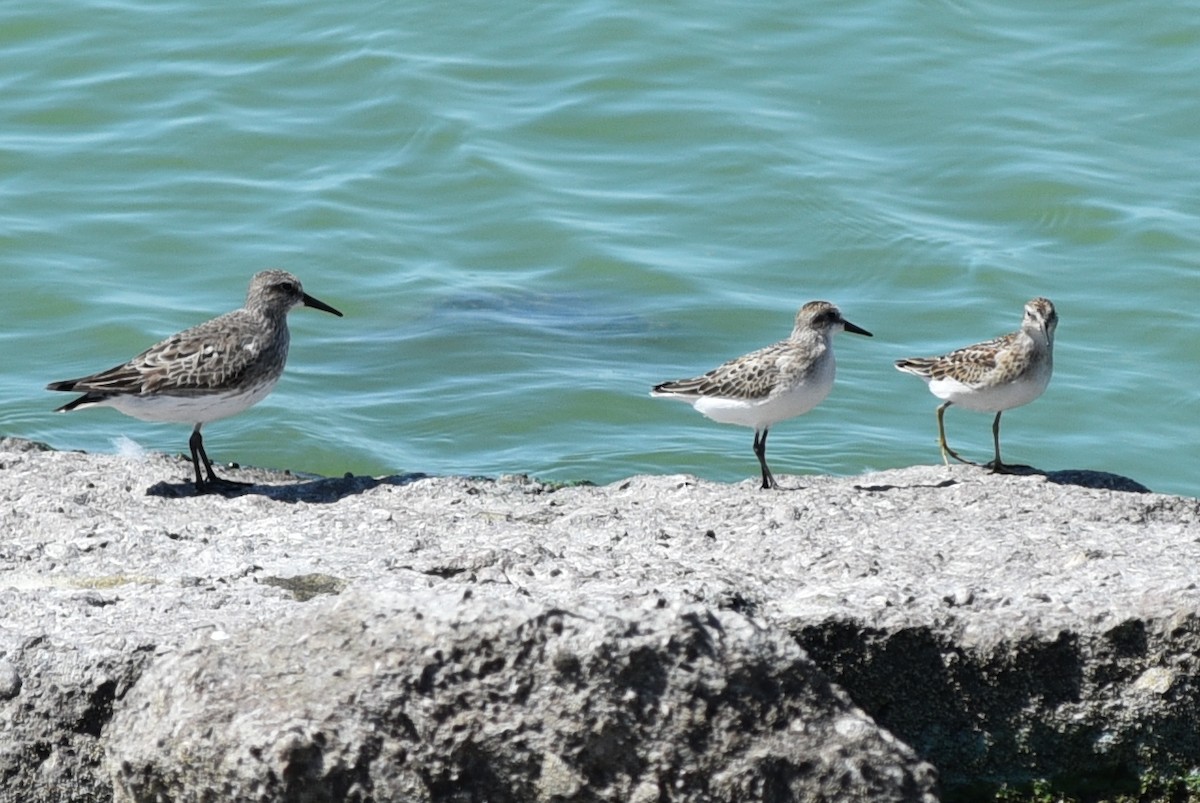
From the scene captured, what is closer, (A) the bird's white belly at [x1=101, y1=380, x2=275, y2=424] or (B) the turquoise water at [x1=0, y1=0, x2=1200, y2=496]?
(A) the bird's white belly at [x1=101, y1=380, x2=275, y2=424]

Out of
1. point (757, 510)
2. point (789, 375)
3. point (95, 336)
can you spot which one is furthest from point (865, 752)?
point (95, 336)

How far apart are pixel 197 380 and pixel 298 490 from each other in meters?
1.02

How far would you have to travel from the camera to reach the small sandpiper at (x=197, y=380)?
29.7 ft

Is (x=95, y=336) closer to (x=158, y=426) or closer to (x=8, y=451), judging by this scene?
(x=158, y=426)

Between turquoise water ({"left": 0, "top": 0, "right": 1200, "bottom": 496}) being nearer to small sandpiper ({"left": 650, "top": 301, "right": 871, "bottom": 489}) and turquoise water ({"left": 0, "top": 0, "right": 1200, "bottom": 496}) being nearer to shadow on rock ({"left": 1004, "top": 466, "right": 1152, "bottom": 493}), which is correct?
small sandpiper ({"left": 650, "top": 301, "right": 871, "bottom": 489})

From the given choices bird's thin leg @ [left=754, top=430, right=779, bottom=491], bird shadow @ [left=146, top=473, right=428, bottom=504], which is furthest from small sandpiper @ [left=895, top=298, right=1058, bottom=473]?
bird shadow @ [left=146, top=473, right=428, bottom=504]

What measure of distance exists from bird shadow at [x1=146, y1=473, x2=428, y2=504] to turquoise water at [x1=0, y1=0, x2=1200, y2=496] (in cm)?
284

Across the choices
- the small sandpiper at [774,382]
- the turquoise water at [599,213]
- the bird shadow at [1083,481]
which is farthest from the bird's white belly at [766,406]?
the turquoise water at [599,213]

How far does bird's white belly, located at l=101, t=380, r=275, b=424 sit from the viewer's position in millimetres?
9078

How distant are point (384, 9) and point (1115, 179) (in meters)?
8.77

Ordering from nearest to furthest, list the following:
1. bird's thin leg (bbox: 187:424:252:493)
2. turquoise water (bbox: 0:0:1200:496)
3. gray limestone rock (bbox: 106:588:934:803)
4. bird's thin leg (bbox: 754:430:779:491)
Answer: gray limestone rock (bbox: 106:588:934:803)
bird's thin leg (bbox: 187:424:252:493)
bird's thin leg (bbox: 754:430:779:491)
turquoise water (bbox: 0:0:1200:496)

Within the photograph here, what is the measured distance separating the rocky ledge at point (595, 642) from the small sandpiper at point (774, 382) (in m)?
1.01

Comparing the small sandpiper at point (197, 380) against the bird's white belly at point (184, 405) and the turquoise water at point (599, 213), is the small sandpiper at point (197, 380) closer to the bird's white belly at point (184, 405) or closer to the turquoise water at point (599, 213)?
the bird's white belly at point (184, 405)

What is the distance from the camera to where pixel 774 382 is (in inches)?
Result: 362
